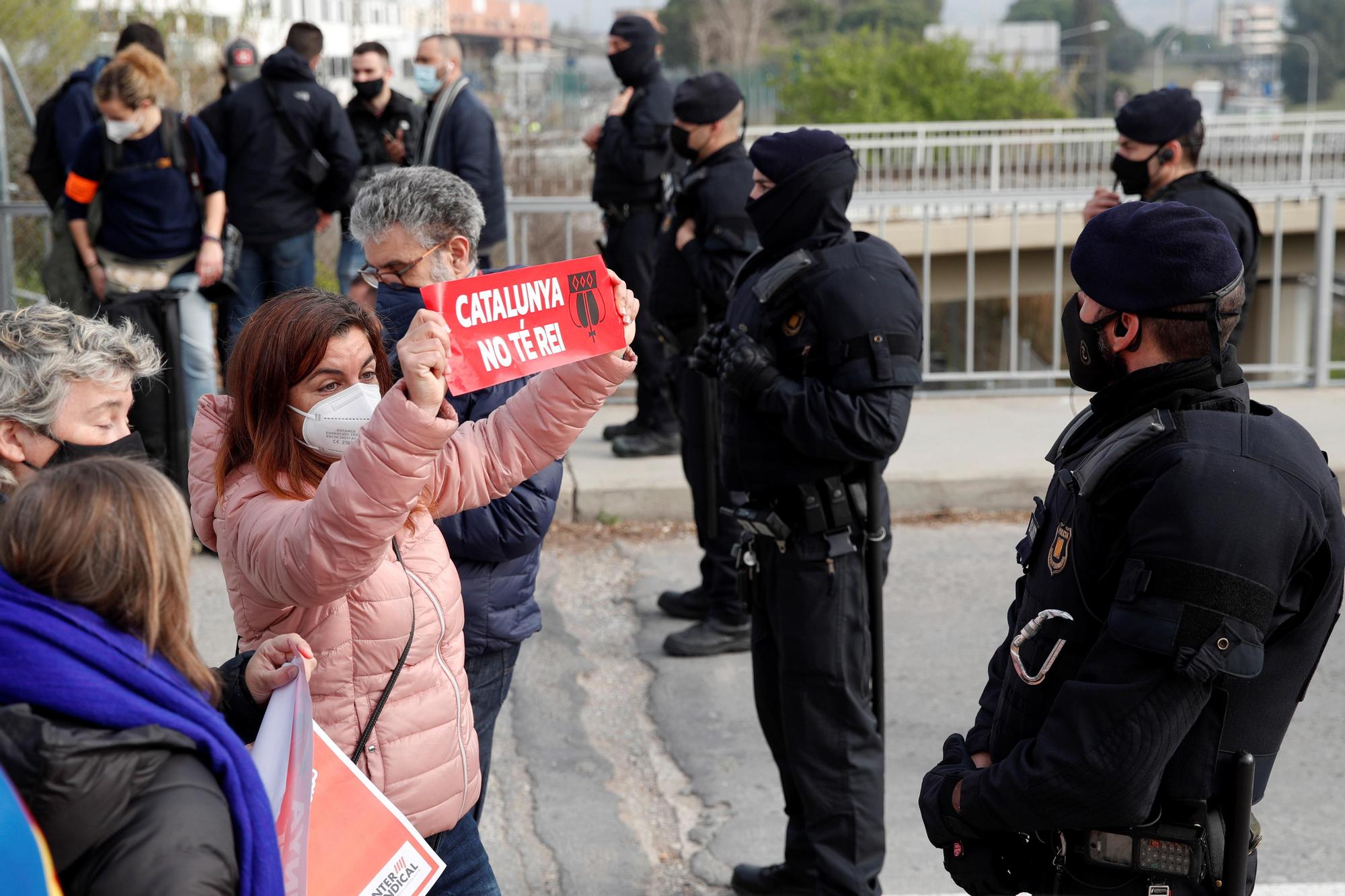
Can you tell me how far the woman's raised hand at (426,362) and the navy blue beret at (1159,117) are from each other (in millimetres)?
3716

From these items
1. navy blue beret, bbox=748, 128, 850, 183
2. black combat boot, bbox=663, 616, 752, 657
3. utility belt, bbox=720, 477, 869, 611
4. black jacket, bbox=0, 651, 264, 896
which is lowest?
black combat boot, bbox=663, 616, 752, 657

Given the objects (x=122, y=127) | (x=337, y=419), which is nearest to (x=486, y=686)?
(x=337, y=419)

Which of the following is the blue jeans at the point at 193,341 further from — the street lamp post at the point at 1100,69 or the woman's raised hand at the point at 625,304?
the street lamp post at the point at 1100,69

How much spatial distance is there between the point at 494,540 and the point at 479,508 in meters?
0.08

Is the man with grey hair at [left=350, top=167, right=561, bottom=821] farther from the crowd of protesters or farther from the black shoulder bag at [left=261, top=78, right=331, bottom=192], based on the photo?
the black shoulder bag at [left=261, top=78, right=331, bottom=192]

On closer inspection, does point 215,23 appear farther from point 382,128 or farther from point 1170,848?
point 1170,848

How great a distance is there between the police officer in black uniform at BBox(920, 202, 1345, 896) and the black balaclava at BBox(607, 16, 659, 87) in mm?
5266

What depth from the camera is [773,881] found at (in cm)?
383

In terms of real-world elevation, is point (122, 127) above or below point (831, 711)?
above

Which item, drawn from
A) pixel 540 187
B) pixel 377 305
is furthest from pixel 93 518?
pixel 540 187

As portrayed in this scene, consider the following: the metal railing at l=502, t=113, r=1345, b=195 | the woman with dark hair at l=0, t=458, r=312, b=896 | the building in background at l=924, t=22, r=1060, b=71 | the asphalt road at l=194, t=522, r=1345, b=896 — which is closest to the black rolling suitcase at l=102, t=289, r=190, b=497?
the asphalt road at l=194, t=522, r=1345, b=896

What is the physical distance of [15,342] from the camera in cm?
282

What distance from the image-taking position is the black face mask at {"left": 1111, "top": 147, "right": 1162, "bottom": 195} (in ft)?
17.0

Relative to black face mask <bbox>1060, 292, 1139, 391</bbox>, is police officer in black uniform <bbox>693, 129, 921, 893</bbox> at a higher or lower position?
lower
